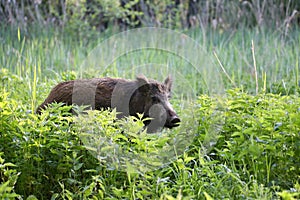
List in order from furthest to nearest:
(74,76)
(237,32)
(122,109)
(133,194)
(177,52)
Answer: (237,32) < (177,52) < (74,76) < (122,109) < (133,194)

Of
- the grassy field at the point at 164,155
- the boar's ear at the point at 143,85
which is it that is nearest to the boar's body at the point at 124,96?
the boar's ear at the point at 143,85

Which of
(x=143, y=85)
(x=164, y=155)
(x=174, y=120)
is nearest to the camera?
(x=164, y=155)

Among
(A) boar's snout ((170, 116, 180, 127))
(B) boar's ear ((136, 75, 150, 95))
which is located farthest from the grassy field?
(B) boar's ear ((136, 75, 150, 95))

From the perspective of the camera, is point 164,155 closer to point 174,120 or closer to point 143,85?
point 174,120

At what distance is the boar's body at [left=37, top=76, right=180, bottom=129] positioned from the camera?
4.36m

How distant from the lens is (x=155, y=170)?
3.47 m

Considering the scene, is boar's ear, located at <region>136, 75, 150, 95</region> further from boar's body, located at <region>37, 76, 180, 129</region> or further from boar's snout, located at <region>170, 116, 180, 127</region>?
boar's snout, located at <region>170, 116, 180, 127</region>

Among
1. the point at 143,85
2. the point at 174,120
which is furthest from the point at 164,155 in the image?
the point at 143,85

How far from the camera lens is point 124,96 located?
175 inches

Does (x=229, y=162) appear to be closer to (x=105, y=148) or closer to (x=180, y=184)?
(x=180, y=184)

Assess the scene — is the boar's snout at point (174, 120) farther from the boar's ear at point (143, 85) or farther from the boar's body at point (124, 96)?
the boar's ear at point (143, 85)

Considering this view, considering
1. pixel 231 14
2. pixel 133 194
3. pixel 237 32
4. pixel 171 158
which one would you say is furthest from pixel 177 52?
pixel 133 194

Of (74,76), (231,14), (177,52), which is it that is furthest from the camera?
(231,14)

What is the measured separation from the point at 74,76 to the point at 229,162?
2584 mm
